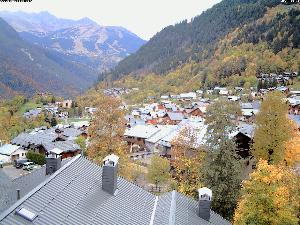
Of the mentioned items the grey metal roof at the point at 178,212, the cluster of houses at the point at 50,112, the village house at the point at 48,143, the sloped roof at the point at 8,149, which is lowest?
the cluster of houses at the point at 50,112

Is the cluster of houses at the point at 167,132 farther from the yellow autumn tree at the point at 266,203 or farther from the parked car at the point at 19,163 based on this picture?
the parked car at the point at 19,163

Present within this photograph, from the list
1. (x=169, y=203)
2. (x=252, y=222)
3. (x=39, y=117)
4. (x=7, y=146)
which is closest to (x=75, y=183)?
(x=169, y=203)

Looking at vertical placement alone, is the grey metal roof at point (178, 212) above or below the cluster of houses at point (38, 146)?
above

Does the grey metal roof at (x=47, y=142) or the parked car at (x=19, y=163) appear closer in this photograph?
the parked car at (x=19, y=163)

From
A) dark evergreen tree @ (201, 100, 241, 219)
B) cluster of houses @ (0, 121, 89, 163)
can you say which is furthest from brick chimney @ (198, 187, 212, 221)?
cluster of houses @ (0, 121, 89, 163)

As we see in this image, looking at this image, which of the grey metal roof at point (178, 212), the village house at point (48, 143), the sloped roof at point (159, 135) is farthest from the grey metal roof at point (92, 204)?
the sloped roof at point (159, 135)

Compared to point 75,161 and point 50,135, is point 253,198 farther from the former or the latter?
point 50,135

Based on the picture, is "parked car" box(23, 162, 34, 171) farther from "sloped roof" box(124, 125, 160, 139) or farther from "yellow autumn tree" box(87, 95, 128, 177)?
"yellow autumn tree" box(87, 95, 128, 177)
